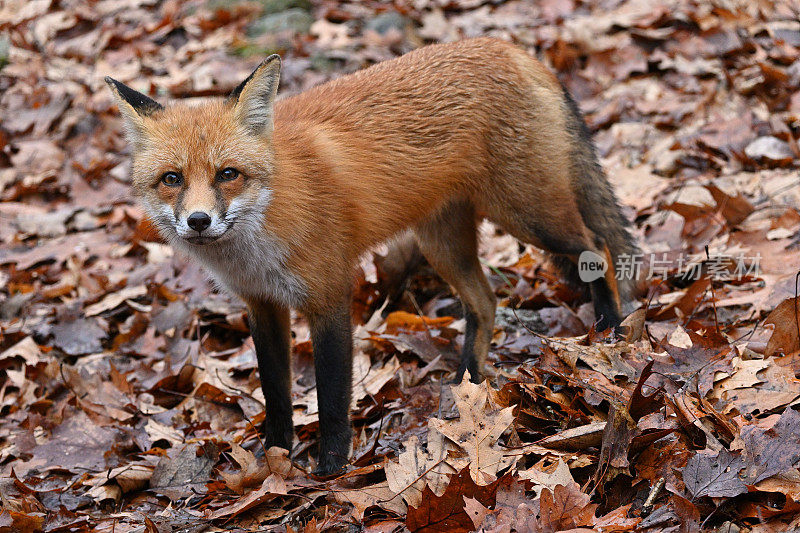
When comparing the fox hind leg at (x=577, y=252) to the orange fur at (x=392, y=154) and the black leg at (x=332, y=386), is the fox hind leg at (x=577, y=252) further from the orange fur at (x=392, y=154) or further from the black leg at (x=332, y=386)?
the black leg at (x=332, y=386)

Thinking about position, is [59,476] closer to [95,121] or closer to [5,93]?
[95,121]

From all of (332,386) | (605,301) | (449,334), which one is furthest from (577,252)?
(332,386)

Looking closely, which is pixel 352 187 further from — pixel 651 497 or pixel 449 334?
pixel 651 497

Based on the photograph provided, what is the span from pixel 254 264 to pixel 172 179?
0.56 meters

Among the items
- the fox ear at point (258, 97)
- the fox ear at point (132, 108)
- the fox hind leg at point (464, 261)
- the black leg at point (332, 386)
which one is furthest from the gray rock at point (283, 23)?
the black leg at point (332, 386)

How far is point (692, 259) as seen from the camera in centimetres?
508

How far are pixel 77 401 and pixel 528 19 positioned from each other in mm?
6975

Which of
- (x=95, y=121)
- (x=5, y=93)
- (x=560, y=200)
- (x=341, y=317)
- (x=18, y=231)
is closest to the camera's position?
(x=341, y=317)

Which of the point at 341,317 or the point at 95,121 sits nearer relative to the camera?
the point at 341,317

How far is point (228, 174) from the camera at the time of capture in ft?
11.7

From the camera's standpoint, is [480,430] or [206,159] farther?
[206,159]

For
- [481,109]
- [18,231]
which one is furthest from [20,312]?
[481,109]

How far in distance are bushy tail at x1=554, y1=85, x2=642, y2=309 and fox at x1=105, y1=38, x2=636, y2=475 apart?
1 centimetres

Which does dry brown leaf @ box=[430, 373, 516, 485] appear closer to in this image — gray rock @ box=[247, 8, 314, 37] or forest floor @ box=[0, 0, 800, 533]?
forest floor @ box=[0, 0, 800, 533]
